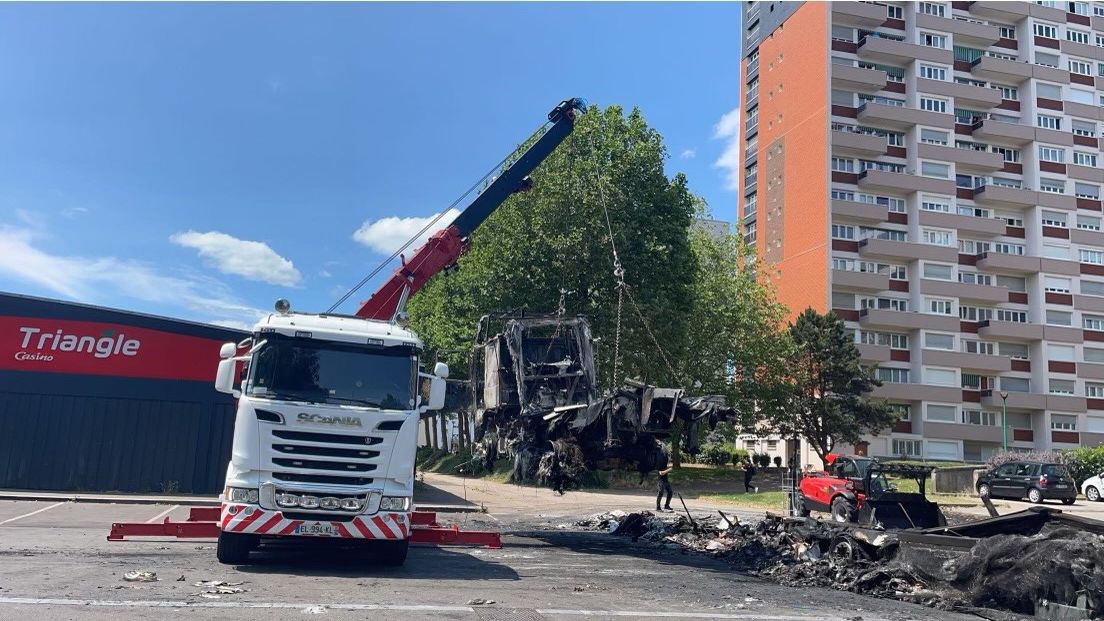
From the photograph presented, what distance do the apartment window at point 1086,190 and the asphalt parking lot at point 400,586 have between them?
59.8 meters

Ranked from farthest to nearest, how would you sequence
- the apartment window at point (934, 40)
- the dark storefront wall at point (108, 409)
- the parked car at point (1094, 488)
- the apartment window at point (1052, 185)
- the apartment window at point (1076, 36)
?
1. the apartment window at point (1076, 36)
2. the apartment window at point (1052, 185)
3. the apartment window at point (934, 40)
4. the parked car at point (1094, 488)
5. the dark storefront wall at point (108, 409)

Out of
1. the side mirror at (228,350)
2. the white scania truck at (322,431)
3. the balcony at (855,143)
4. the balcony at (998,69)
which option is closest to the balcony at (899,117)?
the balcony at (855,143)

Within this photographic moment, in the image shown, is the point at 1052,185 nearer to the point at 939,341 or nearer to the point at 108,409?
the point at 939,341

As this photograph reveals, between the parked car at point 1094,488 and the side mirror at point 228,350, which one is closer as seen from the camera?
the side mirror at point 228,350

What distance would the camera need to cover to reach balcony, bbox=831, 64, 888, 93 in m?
55.8

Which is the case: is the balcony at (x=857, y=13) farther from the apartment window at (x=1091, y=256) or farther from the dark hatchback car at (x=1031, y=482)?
the dark hatchback car at (x=1031, y=482)

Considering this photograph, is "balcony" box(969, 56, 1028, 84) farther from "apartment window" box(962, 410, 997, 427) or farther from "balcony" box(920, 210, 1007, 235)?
"apartment window" box(962, 410, 997, 427)

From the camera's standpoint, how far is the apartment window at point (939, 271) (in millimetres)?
55875

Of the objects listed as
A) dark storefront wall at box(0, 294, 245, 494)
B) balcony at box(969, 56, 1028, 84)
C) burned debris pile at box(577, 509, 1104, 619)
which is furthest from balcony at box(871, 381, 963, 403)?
burned debris pile at box(577, 509, 1104, 619)

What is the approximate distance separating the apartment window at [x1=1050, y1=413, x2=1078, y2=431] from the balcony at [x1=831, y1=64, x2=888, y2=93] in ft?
85.3

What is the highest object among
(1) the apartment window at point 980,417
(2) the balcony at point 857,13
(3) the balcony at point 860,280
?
(2) the balcony at point 857,13

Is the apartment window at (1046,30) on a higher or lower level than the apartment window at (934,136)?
higher

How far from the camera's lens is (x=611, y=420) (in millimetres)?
12844

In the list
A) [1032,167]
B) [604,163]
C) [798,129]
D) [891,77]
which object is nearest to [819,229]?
[798,129]
